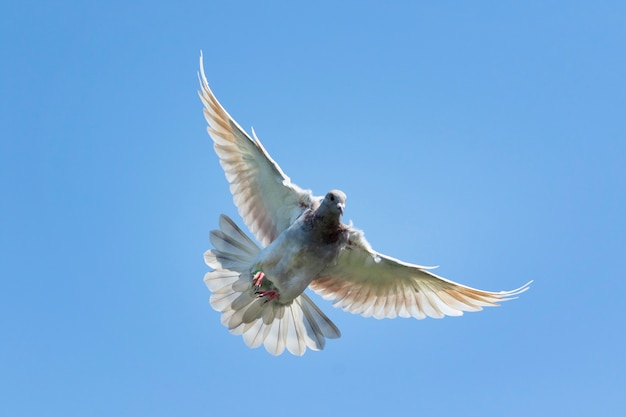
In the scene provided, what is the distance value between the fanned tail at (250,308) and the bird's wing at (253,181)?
0.41 m

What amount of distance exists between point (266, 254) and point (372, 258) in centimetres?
139

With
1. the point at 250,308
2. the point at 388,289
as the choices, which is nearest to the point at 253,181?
the point at 250,308

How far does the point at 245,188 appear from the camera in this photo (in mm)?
12609

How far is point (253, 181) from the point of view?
12.5 m

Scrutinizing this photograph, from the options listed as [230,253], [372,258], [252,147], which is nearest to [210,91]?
[252,147]

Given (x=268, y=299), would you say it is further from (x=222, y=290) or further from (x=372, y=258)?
(x=372, y=258)

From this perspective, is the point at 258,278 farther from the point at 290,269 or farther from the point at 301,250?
the point at 301,250

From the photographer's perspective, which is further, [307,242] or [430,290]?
[430,290]

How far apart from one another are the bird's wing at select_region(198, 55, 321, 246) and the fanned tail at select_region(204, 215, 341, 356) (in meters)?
0.41

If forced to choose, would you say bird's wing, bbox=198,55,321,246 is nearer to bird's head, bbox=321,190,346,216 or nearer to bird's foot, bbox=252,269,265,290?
bird's head, bbox=321,190,346,216

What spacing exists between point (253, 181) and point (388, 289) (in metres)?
2.31

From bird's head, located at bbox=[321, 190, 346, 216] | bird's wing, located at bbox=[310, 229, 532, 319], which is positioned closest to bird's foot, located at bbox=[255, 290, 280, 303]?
bird's wing, located at bbox=[310, 229, 532, 319]

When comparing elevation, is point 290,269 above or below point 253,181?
below

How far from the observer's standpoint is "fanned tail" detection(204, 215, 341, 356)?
12.3 meters
